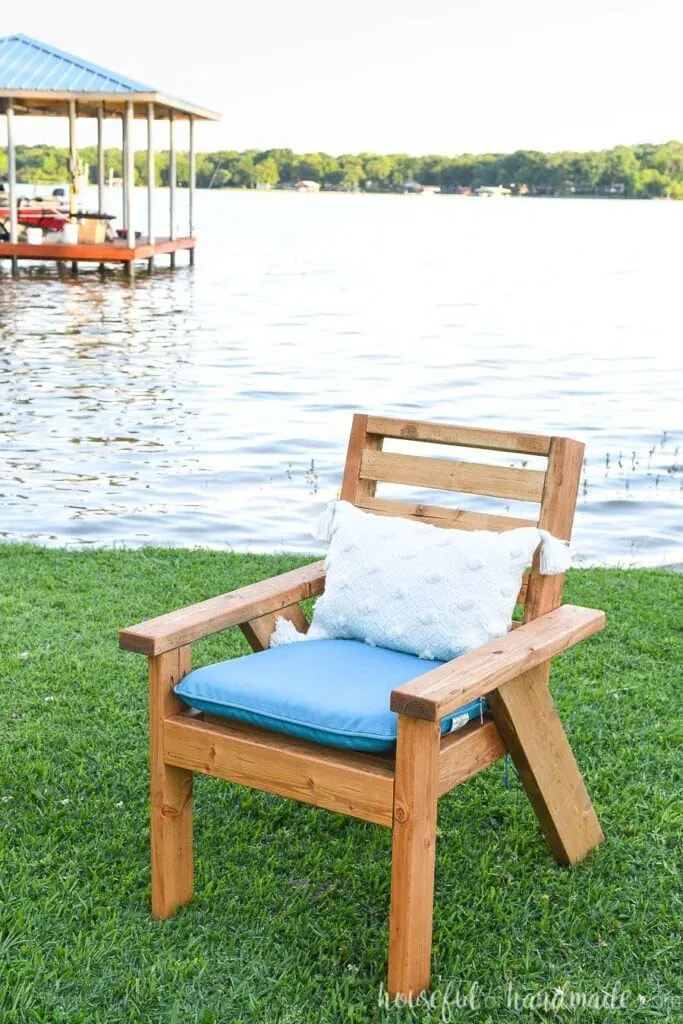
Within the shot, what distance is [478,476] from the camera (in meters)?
3.15

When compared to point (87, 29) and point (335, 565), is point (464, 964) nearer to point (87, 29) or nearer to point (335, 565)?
point (335, 565)

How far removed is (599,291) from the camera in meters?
31.2

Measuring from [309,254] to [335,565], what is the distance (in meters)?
40.5

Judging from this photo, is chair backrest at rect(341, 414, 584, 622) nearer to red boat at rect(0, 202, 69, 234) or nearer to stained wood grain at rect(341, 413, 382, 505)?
stained wood grain at rect(341, 413, 382, 505)

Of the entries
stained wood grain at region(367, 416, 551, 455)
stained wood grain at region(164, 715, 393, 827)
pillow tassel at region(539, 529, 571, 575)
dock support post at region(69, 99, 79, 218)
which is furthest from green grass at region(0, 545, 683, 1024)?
dock support post at region(69, 99, 79, 218)

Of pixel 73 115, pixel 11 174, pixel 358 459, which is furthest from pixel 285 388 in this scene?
pixel 73 115

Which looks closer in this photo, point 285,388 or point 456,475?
point 456,475

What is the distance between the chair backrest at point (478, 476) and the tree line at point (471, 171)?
9030cm

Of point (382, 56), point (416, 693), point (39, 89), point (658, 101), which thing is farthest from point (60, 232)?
point (658, 101)

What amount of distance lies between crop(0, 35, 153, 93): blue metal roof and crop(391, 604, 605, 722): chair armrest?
21.6m

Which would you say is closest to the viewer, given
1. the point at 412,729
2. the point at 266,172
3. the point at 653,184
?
the point at 412,729

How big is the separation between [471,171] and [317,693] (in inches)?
4415

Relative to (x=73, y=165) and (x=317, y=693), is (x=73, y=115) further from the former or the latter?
(x=317, y=693)

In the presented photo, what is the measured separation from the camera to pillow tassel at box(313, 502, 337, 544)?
3252 millimetres
